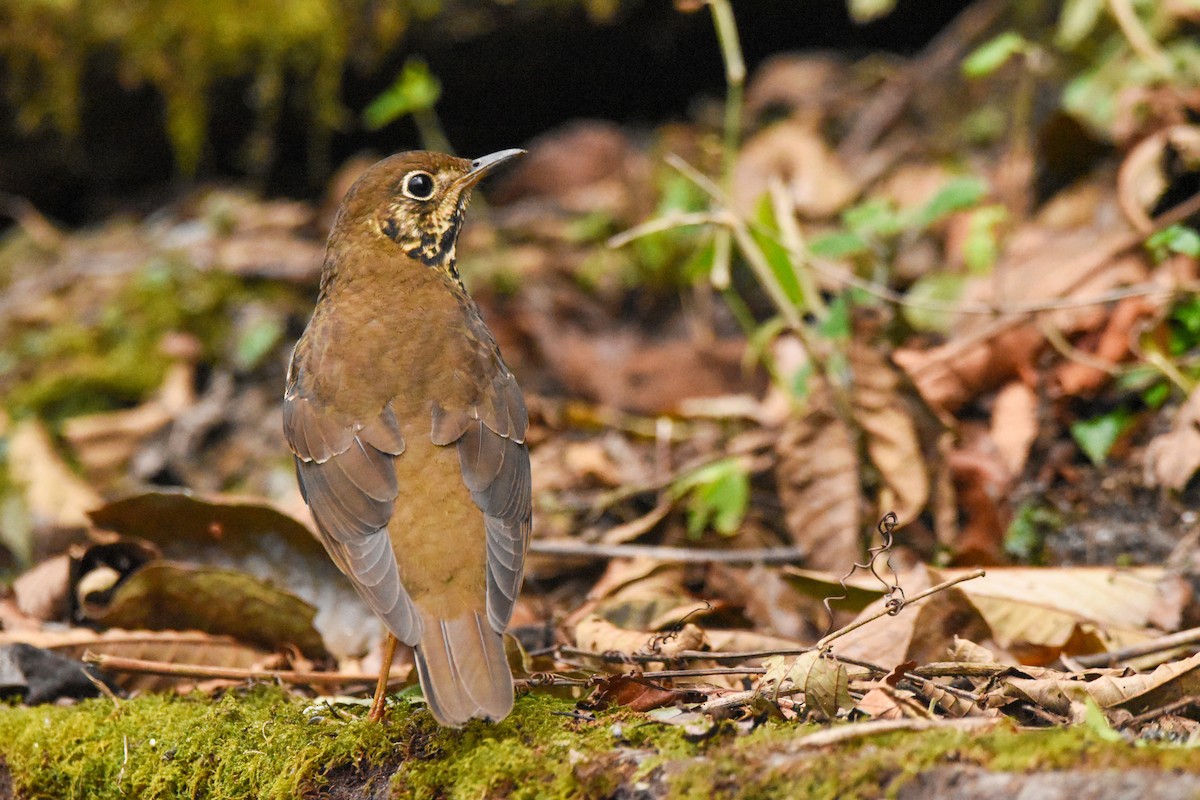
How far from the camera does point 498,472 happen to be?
11.5 ft

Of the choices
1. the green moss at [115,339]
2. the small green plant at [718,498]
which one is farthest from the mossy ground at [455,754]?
the green moss at [115,339]

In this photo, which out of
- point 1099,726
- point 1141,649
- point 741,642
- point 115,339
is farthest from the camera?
point 115,339

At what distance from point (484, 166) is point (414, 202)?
29 cm

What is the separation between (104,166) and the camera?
9281 millimetres

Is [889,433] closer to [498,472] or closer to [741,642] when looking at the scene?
[741,642]

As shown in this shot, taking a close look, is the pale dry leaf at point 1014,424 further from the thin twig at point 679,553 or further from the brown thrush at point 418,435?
the brown thrush at point 418,435

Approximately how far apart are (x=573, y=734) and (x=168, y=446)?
4751mm

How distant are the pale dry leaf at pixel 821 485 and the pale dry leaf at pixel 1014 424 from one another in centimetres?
61

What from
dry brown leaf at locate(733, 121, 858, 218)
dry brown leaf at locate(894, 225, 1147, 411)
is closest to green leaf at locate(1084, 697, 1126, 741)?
dry brown leaf at locate(894, 225, 1147, 411)

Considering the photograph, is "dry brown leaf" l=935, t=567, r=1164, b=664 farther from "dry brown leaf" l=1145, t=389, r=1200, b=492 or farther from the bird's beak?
the bird's beak

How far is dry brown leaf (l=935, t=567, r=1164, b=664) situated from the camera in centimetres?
356

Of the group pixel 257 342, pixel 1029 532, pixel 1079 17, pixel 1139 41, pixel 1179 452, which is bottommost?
pixel 1029 532

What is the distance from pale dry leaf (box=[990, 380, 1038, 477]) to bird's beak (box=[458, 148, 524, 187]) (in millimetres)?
2131

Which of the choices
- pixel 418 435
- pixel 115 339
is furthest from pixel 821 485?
pixel 115 339
